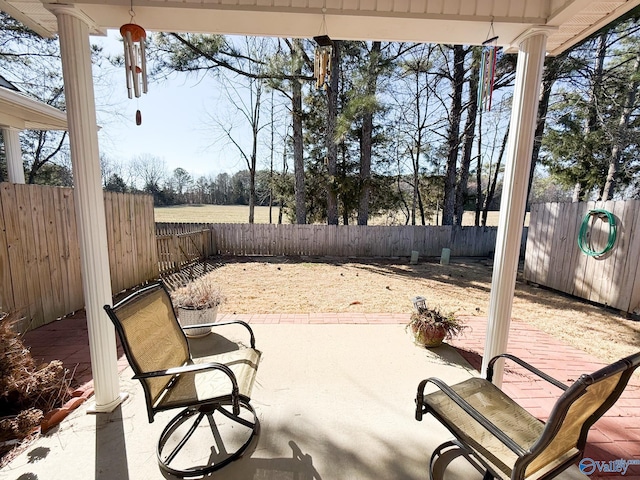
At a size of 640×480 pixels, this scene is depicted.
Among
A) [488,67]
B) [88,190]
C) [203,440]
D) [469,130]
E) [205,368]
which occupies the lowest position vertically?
[203,440]

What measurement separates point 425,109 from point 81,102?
12790mm

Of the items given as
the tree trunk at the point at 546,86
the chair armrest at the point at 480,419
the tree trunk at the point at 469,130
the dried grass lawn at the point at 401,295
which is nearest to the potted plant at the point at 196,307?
the dried grass lawn at the point at 401,295

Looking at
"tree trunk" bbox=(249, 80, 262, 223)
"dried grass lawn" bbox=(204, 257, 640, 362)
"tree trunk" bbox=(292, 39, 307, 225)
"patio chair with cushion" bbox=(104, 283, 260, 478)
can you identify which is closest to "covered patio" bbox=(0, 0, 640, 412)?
"patio chair with cushion" bbox=(104, 283, 260, 478)

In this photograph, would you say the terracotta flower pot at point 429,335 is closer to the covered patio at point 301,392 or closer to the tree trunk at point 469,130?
the covered patio at point 301,392

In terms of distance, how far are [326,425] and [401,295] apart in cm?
376

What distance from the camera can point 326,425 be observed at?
6.20 feet

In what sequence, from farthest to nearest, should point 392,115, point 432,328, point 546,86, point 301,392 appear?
point 392,115, point 546,86, point 432,328, point 301,392

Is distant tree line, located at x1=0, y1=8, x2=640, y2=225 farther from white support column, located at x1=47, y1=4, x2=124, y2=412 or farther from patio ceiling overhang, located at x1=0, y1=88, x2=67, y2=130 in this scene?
white support column, located at x1=47, y1=4, x2=124, y2=412

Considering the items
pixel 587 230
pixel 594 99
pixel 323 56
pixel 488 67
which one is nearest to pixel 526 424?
pixel 488 67

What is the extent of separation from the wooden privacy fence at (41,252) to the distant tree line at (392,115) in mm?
6055

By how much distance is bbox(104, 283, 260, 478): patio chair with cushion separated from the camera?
150cm

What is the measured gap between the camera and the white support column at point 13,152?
4.49 meters

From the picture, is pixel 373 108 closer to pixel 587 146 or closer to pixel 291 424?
pixel 587 146

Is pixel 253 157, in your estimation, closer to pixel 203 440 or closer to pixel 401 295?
pixel 401 295
